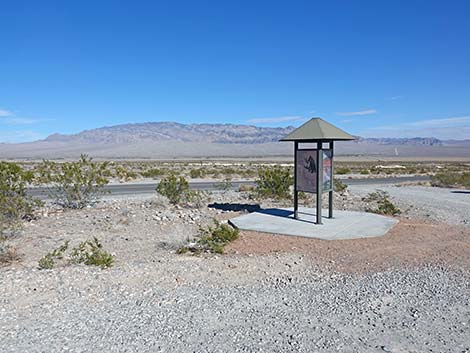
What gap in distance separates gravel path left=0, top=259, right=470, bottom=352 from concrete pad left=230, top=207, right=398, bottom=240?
3.10 metres

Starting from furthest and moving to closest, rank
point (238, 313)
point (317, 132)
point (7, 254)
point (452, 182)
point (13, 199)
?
point (452, 182) → point (13, 199) → point (317, 132) → point (7, 254) → point (238, 313)

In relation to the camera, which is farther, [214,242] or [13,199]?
[13,199]

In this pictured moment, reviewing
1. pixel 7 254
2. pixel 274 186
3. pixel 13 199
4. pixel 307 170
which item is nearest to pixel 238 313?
pixel 7 254

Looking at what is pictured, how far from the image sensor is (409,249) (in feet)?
29.6

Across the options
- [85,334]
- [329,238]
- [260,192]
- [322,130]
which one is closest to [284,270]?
[329,238]

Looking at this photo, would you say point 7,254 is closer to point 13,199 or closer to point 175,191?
point 13,199

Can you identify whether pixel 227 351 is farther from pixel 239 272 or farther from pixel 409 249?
pixel 409 249

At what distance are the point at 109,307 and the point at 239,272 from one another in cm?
248

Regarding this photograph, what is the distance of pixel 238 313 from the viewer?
5.65 metres

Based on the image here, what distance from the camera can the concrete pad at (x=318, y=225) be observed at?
10.6 m

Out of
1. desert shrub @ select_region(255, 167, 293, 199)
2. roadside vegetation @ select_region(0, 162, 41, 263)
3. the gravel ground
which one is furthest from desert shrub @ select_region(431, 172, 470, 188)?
roadside vegetation @ select_region(0, 162, 41, 263)

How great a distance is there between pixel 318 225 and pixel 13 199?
854 centimetres

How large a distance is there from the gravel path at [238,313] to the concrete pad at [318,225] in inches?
122

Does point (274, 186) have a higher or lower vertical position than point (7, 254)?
higher
